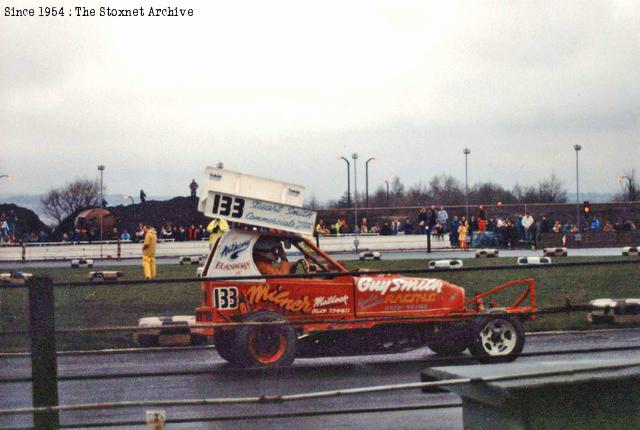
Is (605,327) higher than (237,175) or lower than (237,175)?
lower

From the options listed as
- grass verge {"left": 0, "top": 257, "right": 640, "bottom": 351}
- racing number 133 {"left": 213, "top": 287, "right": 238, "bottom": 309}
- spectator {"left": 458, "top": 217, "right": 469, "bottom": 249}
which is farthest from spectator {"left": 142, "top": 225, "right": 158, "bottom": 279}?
spectator {"left": 458, "top": 217, "right": 469, "bottom": 249}

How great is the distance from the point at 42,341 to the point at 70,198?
274ft

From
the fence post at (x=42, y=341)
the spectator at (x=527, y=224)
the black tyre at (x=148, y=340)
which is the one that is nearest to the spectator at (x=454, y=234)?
the spectator at (x=527, y=224)

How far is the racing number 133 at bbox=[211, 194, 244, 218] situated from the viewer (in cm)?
1162

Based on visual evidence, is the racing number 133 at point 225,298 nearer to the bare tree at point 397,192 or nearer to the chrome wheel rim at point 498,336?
the chrome wheel rim at point 498,336

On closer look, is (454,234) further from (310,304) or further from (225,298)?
(225,298)

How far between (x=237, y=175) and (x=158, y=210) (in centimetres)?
4783

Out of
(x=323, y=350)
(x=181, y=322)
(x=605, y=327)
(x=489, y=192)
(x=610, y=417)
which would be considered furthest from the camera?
(x=489, y=192)

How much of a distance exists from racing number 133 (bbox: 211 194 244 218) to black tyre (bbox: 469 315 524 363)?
9.69 ft

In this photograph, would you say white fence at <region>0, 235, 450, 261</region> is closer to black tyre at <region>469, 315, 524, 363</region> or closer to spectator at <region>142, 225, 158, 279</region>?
spectator at <region>142, 225, 158, 279</region>

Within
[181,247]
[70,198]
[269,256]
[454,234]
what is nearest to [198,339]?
[269,256]

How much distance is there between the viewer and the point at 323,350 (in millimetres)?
11602

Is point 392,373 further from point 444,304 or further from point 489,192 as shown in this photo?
point 489,192

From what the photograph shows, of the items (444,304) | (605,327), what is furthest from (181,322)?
(605,327)
